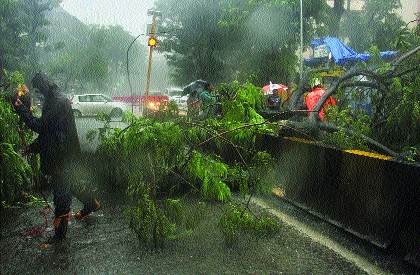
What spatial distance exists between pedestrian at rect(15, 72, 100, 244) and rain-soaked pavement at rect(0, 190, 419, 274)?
35cm

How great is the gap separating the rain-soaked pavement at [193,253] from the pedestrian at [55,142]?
0.35 metres

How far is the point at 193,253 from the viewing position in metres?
3.93

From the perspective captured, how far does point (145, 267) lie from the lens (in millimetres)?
3625

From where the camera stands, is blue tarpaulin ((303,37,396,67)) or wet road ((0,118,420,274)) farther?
blue tarpaulin ((303,37,396,67))

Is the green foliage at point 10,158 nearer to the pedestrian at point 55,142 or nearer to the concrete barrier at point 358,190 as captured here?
the pedestrian at point 55,142

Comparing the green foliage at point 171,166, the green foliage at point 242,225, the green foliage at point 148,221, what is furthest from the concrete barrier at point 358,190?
the green foliage at point 148,221

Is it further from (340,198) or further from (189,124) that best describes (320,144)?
(189,124)

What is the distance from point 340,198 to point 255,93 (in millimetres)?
2483

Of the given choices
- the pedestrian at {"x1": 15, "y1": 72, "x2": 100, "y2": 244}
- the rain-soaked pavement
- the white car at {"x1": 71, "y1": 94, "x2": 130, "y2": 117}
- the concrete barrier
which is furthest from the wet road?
the white car at {"x1": 71, "y1": 94, "x2": 130, "y2": 117}

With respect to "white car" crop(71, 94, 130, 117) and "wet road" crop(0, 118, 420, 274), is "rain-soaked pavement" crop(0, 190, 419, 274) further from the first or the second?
"white car" crop(71, 94, 130, 117)

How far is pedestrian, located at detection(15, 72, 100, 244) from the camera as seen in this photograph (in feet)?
14.0

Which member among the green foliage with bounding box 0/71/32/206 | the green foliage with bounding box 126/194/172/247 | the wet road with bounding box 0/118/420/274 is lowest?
the wet road with bounding box 0/118/420/274

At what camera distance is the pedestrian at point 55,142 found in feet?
14.0

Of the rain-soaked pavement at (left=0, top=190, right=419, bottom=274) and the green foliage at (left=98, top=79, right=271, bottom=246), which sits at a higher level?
the green foliage at (left=98, top=79, right=271, bottom=246)
